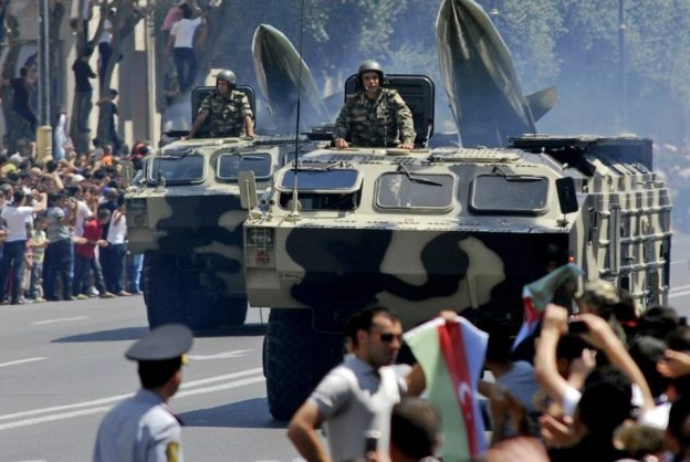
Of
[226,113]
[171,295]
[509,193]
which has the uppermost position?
[226,113]

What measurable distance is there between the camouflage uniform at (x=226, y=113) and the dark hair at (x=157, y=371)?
16026 mm

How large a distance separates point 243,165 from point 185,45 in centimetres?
1648

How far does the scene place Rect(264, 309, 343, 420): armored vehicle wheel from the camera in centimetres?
1482

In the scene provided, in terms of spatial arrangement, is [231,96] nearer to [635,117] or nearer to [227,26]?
[227,26]

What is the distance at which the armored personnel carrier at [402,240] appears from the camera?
14.9 metres

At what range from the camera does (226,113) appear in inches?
920

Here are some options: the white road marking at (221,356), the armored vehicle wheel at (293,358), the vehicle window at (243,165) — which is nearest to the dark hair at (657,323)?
the armored vehicle wheel at (293,358)

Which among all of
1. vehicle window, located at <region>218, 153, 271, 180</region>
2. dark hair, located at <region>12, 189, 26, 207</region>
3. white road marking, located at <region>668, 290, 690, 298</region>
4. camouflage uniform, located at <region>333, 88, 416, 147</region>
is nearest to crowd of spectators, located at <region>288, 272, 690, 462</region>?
camouflage uniform, located at <region>333, 88, 416, 147</region>

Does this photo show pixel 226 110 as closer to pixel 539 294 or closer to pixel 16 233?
pixel 16 233

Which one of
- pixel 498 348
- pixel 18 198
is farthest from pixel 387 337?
pixel 18 198

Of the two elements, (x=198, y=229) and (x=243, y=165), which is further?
(x=243, y=165)

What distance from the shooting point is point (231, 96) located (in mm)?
23406

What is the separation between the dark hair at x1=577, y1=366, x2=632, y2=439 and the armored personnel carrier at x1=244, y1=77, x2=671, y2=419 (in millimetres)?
7448

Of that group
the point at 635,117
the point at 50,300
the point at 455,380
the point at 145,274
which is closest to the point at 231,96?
the point at 145,274
